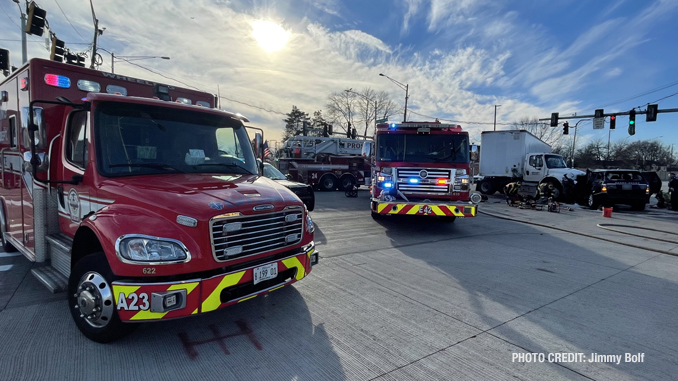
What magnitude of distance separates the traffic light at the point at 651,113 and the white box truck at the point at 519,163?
5.48 meters

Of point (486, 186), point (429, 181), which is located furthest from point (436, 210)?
point (486, 186)

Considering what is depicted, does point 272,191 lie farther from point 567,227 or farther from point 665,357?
point 567,227

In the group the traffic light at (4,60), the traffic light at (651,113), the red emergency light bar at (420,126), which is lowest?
the red emergency light bar at (420,126)

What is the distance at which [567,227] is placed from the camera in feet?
32.3

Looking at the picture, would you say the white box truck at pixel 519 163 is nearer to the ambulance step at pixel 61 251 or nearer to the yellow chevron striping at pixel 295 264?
the yellow chevron striping at pixel 295 264

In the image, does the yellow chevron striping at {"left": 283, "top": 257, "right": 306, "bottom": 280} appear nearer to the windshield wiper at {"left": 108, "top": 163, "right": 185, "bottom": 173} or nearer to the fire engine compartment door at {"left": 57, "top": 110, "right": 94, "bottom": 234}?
the windshield wiper at {"left": 108, "top": 163, "right": 185, "bottom": 173}

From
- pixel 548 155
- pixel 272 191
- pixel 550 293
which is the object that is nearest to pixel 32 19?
pixel 272 191

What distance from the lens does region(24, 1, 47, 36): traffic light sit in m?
10.1

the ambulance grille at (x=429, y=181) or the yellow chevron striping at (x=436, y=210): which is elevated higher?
the ambulance grille at (x=429, y=181)

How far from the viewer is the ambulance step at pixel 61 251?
374 centimetres

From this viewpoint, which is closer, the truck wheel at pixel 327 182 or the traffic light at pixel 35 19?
the traffic light at pixel 35 19

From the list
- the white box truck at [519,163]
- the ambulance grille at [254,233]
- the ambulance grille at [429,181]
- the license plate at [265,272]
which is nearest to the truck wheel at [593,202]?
the white box truck at [519,163]

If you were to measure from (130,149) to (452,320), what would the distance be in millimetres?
3808

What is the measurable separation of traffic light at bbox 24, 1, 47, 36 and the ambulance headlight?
11.5 m
